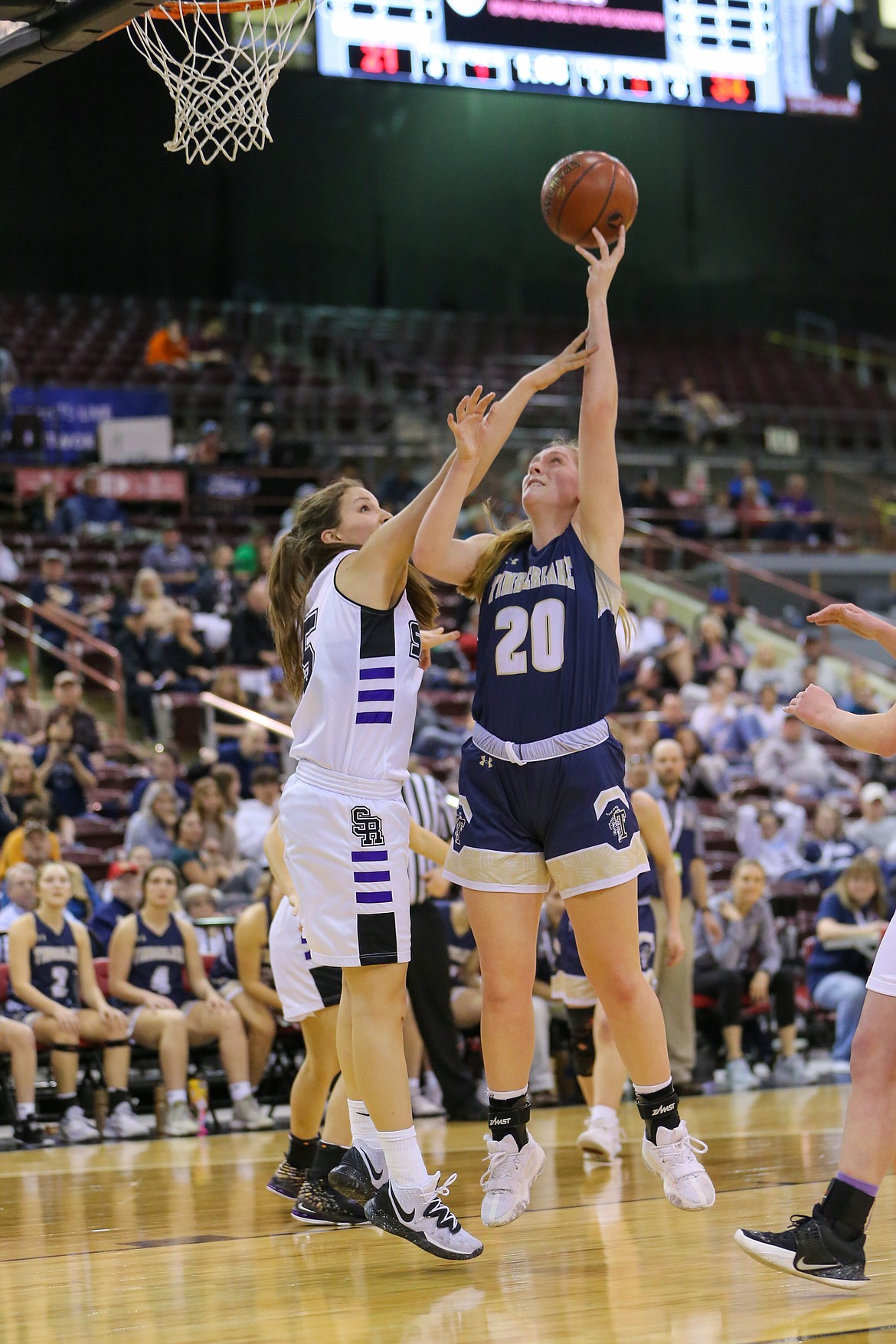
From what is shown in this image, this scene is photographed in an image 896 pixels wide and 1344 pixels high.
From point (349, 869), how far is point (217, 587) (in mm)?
9956

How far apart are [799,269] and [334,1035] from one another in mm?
23402

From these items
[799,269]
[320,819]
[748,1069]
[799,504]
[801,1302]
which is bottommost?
[748,1069]

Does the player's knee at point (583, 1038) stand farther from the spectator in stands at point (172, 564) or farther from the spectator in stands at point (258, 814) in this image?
the spectator in stands at point (172, 564)

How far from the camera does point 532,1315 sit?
355cm

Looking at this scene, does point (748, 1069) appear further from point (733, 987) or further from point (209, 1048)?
point (209, 1048)

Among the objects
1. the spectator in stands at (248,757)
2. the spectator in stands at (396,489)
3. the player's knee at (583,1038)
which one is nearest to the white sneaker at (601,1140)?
the player's knee at (583,1038)

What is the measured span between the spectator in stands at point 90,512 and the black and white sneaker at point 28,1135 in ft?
28.9

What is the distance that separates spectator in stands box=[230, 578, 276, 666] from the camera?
13.0m

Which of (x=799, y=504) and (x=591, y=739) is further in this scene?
(x=799, y=504)

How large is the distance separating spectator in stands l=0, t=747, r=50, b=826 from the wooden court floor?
3784 mm

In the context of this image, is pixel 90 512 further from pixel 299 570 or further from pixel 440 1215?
pixel 440 1215

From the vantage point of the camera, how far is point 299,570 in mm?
4633

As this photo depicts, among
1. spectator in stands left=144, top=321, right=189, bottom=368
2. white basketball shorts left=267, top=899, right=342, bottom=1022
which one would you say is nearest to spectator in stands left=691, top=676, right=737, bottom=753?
spectator in stands left=144, top=321, right=189, bottom=368

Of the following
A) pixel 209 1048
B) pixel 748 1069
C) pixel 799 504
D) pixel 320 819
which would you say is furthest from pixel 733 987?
pixel 799 504
